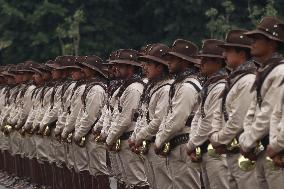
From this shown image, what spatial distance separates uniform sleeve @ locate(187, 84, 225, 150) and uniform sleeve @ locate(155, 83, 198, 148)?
532mm

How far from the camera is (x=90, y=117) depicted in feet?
43.7

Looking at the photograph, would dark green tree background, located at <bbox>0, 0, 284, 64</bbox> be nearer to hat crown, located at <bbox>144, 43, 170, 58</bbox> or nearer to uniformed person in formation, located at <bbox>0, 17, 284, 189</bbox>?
uniformed person in formation, located at <bbox>0, 17, 284, 189</bbox>

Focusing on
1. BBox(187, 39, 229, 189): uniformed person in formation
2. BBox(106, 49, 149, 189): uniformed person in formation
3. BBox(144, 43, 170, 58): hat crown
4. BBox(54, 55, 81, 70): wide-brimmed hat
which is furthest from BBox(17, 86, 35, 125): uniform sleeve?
BBox(187, 39, 229, 189): uniformed person in formation

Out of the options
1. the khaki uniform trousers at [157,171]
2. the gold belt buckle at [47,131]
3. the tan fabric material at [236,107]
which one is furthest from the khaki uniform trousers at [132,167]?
the gold belt buckle at [47,131]

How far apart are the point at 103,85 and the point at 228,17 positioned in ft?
98.3

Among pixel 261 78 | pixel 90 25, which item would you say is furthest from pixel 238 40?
pixel 90 25

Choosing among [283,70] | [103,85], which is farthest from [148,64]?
[283,70]

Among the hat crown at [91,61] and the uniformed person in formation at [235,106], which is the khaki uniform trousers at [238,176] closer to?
the uniformed person in formation at [235,106]

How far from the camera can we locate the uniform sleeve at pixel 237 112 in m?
8.72

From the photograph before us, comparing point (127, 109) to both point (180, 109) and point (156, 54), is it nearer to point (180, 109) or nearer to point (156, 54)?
point (156, 54)

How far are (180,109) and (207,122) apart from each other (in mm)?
750

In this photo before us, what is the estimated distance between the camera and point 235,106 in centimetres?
877

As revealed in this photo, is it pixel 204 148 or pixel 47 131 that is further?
pixel 47 131

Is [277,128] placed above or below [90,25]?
above
